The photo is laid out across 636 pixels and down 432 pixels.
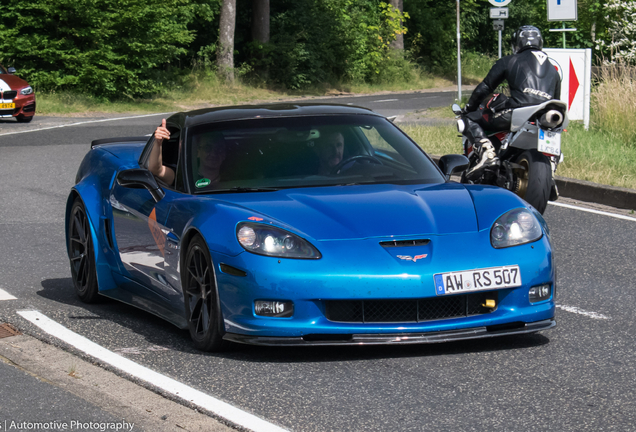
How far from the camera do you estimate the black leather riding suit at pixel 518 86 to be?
958cm

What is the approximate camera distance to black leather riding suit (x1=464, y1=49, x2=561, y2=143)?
31.4 feet

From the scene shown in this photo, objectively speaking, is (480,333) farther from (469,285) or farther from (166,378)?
(166,378)

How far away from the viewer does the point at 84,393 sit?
4586mm

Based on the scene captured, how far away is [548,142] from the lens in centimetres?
905

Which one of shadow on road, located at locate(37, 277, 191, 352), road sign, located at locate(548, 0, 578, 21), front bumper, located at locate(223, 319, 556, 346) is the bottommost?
shadow on road, located at locate(37, 277, 191, 352)

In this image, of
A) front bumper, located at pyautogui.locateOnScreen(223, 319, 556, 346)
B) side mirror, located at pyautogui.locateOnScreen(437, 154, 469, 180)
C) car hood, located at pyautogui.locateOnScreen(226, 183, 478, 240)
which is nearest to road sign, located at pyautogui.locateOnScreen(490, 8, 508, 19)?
side mirror, located at pyautogui.locateOnScreen(437, 154, 469, 180)

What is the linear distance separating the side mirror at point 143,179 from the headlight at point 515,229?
1.95 meters

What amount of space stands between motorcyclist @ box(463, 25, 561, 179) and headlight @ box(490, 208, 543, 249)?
4.25m

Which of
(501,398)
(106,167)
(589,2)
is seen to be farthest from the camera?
(589,2)

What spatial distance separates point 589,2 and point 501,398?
126 ft

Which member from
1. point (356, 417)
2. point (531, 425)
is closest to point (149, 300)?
point (356, 417)

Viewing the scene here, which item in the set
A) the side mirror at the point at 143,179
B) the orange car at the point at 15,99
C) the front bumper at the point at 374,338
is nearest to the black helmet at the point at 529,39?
the side mirror at the point at 143,179

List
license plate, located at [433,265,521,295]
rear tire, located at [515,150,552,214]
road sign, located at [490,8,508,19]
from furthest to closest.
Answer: road sign, located at [490,8,508,19] < rear tire, located at [515,150,552,214] < license plate, located at [433,265,521,295]

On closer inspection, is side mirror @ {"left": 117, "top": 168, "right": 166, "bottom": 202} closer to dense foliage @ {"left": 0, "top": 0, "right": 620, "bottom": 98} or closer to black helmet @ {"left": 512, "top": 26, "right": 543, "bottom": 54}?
black helmet @ {"left": 512, "top": 26, "right": 543, "bottom": 54}
